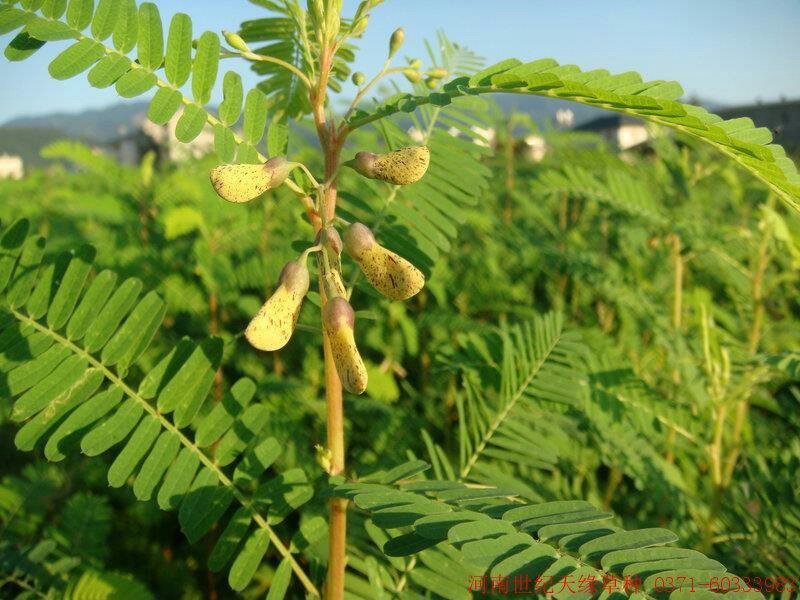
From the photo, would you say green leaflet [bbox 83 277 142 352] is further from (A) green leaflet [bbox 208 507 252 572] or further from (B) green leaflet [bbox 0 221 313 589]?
(A) green leaflet [bbox 208 507 252 572]

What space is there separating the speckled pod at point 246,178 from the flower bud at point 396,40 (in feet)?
0.74

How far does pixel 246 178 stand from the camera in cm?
61

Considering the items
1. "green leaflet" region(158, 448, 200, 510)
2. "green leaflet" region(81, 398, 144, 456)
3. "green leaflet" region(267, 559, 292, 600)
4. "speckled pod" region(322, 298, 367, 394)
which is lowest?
"green leaflet" region(267, 559, 292, 600)

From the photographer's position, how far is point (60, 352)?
2.71 feet

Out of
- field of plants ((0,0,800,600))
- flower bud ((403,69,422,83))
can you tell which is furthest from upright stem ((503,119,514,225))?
flower bud ((403,69,422,83))

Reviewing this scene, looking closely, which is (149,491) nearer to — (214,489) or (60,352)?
(214,489)

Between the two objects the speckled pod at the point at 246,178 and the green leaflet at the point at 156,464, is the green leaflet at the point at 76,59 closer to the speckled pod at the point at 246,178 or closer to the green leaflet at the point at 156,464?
the speckled pod at the point at 246,178

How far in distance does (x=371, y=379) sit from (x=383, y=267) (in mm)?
1216

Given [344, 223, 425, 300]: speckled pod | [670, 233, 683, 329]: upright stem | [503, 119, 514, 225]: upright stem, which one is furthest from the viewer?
[503, 119, 514, 225]: upright stem

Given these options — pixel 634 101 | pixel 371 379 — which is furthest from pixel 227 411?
pixel 371 379

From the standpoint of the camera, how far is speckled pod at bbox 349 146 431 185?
64 centimetres

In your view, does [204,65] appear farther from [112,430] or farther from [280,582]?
[280,582]

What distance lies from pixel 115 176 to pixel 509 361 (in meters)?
2.32

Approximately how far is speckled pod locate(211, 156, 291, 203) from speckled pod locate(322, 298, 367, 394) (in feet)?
0.44
